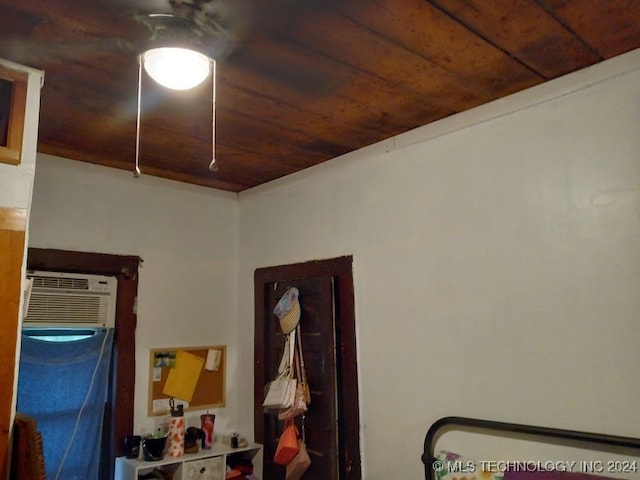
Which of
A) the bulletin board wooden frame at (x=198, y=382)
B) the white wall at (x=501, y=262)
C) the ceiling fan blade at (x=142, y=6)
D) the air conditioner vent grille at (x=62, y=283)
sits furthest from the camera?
the bulletin board wooden frame at (x=198, y=382)

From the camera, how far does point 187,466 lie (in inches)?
107

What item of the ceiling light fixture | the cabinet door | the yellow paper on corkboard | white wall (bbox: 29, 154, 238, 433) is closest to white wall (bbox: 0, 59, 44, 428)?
the ceiling light fixture

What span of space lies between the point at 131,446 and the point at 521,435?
1.92 metres

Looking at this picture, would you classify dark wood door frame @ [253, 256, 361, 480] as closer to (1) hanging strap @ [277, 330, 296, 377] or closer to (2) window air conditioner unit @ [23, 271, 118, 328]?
(1) hanging strap @ [277, 330, 296, 377]

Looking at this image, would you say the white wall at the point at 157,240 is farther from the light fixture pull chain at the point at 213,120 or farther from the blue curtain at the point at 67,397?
the light fixture pull chain at the point at 213,120

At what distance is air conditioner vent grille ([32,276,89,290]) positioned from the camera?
8.75ft

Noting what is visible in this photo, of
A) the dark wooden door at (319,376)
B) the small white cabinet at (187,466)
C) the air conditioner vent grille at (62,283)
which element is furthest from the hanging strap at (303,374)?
the air conditioner vent grille at (62,283)

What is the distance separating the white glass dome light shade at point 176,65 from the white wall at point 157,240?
1.36 m

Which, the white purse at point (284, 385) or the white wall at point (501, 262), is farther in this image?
the white purse at point (284, 385)

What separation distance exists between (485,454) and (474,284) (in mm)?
677

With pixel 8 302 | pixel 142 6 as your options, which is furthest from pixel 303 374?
pixel 142 6

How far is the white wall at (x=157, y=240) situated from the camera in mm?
2758

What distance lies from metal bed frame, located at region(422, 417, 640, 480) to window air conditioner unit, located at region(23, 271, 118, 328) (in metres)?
1.80

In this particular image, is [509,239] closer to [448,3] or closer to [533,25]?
[533,25]
